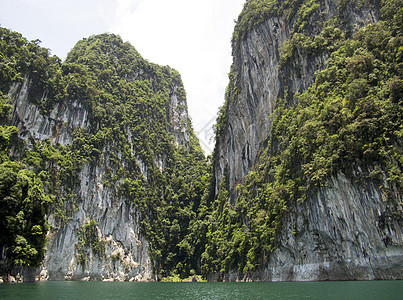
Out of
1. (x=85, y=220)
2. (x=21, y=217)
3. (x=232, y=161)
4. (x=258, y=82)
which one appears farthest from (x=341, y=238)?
(x=85, y=220)

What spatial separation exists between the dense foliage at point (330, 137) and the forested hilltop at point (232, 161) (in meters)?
0.14

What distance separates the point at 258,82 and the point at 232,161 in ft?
42.3

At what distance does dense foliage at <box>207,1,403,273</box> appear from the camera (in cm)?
2175

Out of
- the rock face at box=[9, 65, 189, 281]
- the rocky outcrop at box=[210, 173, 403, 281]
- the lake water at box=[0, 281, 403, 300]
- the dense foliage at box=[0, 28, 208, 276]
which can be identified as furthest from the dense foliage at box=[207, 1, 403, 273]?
the dense foliage at box=[0, 28, 208, 276]

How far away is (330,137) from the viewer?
25.6 meters

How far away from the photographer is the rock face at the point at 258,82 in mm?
37000

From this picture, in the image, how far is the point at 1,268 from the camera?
76.5 ft

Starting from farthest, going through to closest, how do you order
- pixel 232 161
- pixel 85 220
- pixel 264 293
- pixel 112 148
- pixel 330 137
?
pixel 112 148
pixel 232 161
pixel 85 220
pixel 330 137
pixel 264 293

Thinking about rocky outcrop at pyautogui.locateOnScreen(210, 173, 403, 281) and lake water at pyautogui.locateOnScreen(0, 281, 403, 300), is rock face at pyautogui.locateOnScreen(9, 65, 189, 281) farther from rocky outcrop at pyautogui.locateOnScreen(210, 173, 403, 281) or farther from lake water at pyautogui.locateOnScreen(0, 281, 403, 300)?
rocky outcrop at pyautogui.locateOnScreen(210, 173, 403, 281)

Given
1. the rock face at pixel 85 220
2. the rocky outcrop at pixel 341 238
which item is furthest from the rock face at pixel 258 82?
the rock face at pixel 85 220

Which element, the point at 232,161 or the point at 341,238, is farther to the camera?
the point at 232,161

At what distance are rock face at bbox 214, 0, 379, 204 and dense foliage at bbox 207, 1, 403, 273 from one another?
5.97 ft

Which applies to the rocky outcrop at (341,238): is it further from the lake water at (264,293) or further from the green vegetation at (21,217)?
the green vegetation at (21,217)

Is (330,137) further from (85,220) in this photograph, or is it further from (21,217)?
(85,220)
